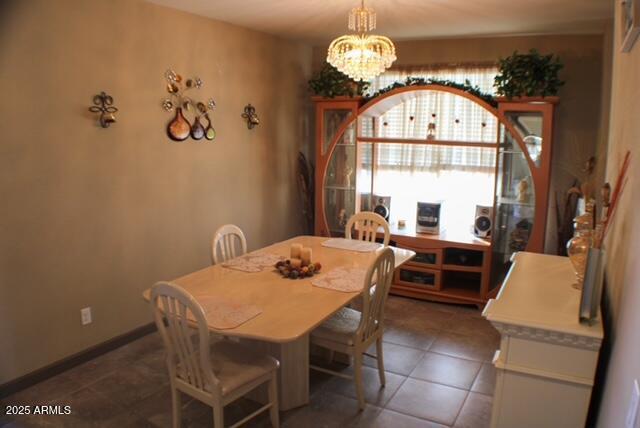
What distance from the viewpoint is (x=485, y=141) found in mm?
4551

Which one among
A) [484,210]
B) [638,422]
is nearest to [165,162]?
[484,210]

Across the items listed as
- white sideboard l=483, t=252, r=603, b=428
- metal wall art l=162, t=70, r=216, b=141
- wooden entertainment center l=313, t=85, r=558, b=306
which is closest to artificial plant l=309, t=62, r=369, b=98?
wooden entertainment center l=313, t=85, r=558, b=306

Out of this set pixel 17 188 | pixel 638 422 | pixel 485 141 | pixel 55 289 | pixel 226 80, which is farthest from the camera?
pixel 485 141

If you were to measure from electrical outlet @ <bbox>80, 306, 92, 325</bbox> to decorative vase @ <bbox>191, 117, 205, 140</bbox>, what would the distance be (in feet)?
5.04

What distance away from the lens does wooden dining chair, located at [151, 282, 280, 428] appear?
2.14 meters

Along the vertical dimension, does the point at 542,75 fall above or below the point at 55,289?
above

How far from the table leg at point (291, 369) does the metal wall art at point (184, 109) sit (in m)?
1.87

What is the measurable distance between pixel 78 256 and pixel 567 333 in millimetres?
2911

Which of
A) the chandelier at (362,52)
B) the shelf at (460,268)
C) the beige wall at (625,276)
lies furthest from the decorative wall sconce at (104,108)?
the shelf at (460,268)

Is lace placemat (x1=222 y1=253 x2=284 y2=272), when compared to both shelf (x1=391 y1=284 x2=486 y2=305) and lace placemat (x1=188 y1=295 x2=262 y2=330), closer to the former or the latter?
lace placemat (x1=188 y1=295 x2=262 y2=330)

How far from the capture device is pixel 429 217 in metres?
4.67

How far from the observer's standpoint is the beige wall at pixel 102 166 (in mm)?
2859

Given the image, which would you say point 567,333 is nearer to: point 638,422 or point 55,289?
point 638,422

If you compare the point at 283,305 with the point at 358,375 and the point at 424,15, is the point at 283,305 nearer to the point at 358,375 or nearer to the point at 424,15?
the point at 358,375
